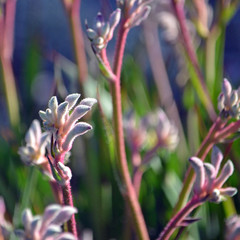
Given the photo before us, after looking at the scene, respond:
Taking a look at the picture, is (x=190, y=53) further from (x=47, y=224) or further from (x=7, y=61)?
(x=47, y=224)

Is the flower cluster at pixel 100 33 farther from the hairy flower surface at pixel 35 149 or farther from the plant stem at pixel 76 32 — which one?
the plant stem at pixel 76 32

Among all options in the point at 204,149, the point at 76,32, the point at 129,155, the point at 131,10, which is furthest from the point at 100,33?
→ the point at 129,155

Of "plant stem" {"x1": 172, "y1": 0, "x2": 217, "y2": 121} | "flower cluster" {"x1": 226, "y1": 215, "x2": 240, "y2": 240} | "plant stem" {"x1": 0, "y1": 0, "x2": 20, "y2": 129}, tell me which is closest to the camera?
"flower cluster" {"x1": 226, "y1": 215, "x2": 240, "y2": 240}

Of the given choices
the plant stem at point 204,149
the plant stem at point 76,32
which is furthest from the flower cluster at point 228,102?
the plant stem at point 76,32

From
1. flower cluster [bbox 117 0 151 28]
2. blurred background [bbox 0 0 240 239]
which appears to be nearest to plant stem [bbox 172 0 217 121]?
blurred background [bbox 0 0 240 239]

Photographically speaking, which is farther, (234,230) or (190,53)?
(190,53)

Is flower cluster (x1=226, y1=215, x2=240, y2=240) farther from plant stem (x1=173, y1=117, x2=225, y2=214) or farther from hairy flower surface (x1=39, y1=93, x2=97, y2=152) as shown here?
hairy flower surface (x1=39, y1=93, x2=97, y2=152)
